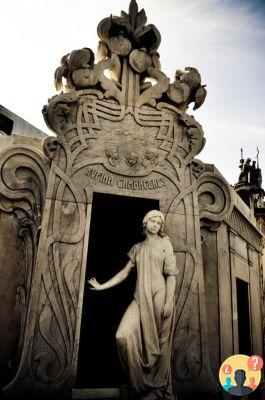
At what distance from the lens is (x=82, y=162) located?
5.25 m

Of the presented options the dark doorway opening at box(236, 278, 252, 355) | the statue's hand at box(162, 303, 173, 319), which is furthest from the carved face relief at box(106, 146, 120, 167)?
the dark doorway opening at box(236, 278, 252, 355)

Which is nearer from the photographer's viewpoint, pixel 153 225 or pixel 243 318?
pixel 153 225

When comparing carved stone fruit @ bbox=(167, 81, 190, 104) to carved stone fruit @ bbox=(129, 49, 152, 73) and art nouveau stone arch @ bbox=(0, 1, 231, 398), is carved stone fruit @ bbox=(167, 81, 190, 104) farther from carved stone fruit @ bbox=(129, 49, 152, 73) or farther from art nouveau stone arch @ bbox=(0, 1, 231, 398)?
carved stone fruit @ bbox=(129, 49, 152, 73)

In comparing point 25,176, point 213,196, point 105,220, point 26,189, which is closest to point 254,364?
point 213,196

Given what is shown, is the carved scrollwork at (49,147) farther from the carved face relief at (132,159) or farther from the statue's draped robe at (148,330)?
the statue's draped robe at (148,330)

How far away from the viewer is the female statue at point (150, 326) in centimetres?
417

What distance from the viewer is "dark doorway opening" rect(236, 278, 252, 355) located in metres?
7.28

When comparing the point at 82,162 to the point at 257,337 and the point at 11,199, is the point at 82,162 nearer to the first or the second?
the point at 11,199

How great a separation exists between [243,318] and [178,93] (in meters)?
4.69

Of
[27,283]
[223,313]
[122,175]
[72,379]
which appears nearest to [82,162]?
[122,175]

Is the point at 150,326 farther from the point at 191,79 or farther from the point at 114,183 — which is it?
the point at 191,79

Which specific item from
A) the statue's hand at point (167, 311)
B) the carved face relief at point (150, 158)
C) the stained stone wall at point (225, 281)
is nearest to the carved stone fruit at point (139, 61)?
the carved face relief at point (150, 158)

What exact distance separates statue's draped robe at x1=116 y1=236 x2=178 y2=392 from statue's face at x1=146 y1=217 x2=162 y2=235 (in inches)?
10.6

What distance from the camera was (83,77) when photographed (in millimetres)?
5574
